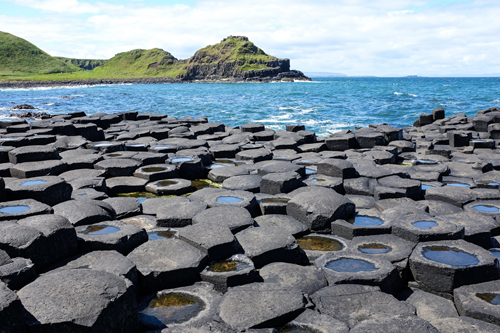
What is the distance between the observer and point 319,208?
481 cm

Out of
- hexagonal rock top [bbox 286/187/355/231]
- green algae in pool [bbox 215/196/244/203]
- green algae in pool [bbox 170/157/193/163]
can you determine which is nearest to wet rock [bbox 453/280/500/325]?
hexagonal rock top [bbox 286/187/355/231]

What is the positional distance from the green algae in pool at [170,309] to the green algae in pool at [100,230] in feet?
3.97

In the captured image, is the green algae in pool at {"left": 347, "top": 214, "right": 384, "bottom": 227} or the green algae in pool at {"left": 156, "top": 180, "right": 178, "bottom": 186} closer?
the green algae in pool at {"left": 347, "top": 214, "right": 384, "bottom": 227}

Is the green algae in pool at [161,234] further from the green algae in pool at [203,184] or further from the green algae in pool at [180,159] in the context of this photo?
the green algae in pool at [180,159]

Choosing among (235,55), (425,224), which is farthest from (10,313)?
(235,55)

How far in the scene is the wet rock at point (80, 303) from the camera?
236cm

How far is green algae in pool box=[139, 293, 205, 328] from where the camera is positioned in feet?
9.50

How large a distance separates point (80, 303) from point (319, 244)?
283 centimetres

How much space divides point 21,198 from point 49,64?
143m

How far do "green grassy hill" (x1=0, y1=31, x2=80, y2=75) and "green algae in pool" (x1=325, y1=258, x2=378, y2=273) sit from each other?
129555 mm

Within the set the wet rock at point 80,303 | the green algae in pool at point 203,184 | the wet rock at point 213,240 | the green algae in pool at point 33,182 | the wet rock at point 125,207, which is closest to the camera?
the wet rock at point 80,303

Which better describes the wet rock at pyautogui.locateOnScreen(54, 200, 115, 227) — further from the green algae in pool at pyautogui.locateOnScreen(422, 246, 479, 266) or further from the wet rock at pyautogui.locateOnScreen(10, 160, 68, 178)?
the green algae in pool at pyautogui.locateOnScreen(422, 246, 479, 266)

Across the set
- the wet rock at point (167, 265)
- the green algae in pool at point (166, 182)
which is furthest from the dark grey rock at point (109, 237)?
the green algae in pool at point (166, 182)

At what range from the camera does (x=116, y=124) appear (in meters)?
13.4
